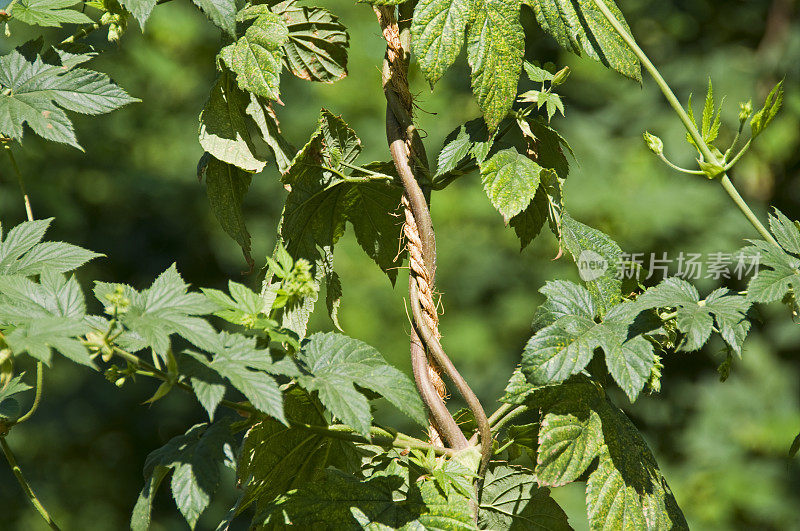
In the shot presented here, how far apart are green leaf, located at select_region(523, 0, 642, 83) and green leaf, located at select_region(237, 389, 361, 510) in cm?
45

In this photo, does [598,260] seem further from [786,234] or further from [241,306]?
[241,306]

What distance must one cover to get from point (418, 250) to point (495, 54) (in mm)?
213

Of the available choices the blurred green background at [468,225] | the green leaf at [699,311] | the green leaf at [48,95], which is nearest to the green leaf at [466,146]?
the green leaf at [699,311]

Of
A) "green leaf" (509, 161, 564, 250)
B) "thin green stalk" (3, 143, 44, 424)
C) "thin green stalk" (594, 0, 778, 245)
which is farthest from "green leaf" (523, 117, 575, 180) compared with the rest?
"thin green stalk" (3, 143, 44, 424)

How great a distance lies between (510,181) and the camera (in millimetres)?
773

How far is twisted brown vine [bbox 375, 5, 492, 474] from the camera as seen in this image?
772 millimetres

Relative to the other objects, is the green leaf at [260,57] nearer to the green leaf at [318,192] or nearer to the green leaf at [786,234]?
the green leaf at [318,192]

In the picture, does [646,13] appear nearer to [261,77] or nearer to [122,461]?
[261,77]

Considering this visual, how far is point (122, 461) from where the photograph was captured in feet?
12.5

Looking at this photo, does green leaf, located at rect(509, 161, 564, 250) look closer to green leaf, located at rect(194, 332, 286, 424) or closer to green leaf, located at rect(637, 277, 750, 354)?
green leaf, located at rect(637, 277, 750, 354)

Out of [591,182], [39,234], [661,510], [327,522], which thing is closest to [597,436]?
[661,510]

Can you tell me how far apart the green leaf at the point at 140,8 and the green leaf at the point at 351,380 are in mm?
340

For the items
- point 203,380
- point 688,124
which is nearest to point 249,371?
point 203,380

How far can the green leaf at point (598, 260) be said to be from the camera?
0.83m
